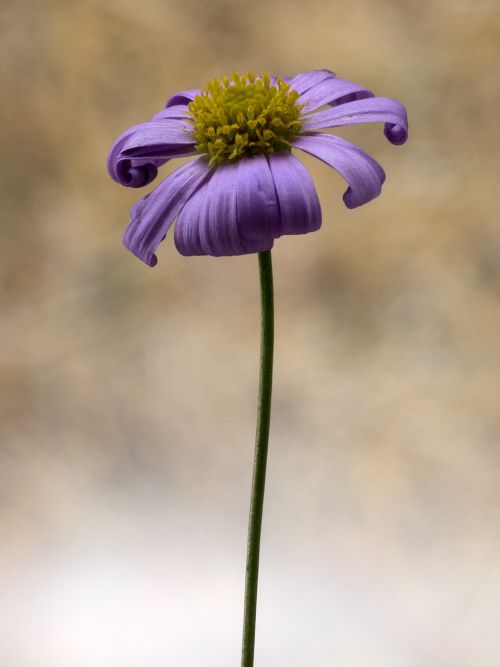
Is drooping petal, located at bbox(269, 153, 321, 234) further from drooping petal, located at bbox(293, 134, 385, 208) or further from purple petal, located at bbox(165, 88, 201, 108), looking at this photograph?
purple petal, located at bbox(165, 88, 201, 108)

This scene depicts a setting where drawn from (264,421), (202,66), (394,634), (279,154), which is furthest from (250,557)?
(202,66)

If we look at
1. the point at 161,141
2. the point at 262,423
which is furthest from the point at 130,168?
the point at 262,423

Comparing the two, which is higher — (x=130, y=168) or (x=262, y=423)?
(x=130, y=168)

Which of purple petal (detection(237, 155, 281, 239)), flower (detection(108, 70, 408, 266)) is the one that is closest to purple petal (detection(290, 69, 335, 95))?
flower (detection(108, 70, 408, 266))

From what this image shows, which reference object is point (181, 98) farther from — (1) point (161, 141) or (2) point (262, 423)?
(2) point (262, 423)

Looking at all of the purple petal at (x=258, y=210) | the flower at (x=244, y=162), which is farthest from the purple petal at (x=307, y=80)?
the purple petal at (x=258, y=210)

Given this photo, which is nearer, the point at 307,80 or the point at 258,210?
the point at 258,210

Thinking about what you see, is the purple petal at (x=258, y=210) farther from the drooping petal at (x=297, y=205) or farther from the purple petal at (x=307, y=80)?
the purple petal at (x=307, y=80)
